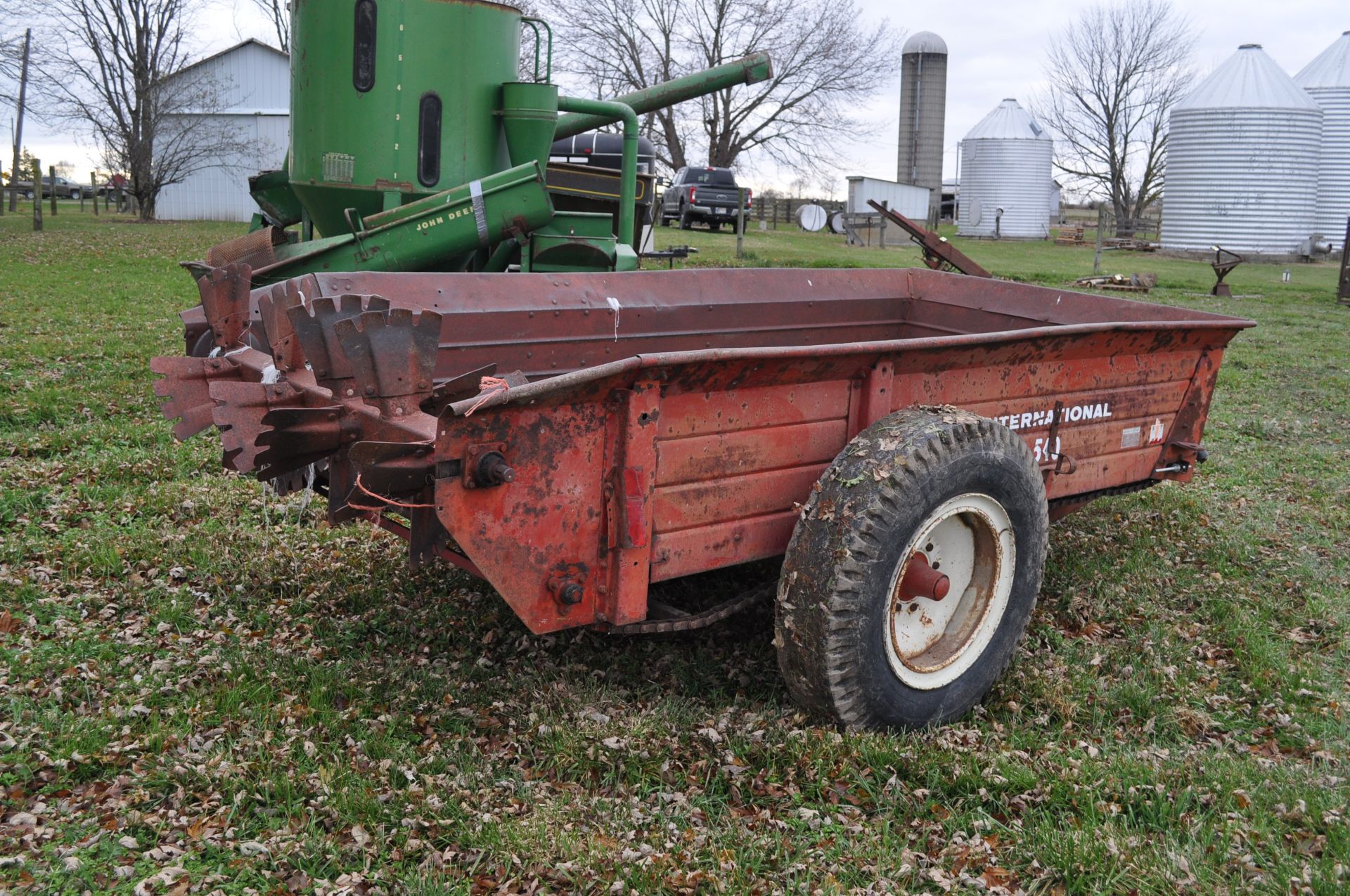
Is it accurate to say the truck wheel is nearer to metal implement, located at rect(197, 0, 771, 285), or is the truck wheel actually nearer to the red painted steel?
the red painted steel

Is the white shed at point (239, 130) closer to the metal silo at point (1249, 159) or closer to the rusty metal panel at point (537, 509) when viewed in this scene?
the metal silo at point (1249, 159)

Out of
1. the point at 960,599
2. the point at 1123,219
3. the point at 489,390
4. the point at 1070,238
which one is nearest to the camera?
the point at 489,390

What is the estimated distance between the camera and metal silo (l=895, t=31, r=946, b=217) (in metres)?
45.7

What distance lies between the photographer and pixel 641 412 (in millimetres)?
3238

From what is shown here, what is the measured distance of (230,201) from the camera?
3791cm

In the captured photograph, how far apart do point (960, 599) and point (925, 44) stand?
45.6 m

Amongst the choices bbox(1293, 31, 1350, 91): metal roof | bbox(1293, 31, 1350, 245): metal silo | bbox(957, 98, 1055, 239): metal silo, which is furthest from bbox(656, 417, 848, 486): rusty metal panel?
bbox(957, 98, 1055, 239): metal silo

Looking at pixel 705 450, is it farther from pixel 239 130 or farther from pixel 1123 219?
pixel 1123 219

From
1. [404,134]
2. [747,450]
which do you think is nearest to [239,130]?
[404,134]

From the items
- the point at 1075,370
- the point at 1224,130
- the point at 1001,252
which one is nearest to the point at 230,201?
the point at 1001,252

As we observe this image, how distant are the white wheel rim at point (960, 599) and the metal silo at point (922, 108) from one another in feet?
143

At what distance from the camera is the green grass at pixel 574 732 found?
9.81 ft

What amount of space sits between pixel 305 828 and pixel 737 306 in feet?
11.2

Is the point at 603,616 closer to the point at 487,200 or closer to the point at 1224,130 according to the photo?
the point at 487,200
